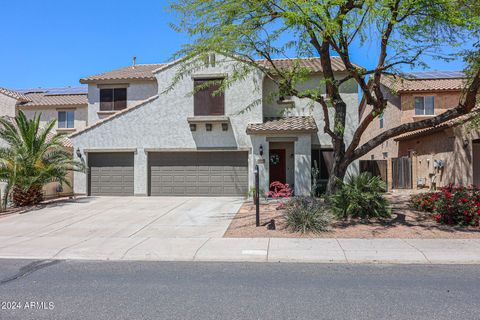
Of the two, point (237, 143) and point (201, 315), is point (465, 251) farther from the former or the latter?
point (237, 143)

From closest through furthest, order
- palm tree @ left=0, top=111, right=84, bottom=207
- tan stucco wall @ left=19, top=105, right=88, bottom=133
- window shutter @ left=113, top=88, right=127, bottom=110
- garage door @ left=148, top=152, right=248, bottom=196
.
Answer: palm tree @ left=0, top=111, right=84, bottom=207 → garage door @ left=148, top=152, right=248, bottom=196 → window shutter @ left=113, top=88, right=127, bottom=110 → tan stucco wall @ left=19, top=105, right=88, bottom=133

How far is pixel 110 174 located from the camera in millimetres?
18672

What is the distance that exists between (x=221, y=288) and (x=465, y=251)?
544cm

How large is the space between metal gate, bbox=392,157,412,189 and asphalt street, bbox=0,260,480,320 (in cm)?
1556

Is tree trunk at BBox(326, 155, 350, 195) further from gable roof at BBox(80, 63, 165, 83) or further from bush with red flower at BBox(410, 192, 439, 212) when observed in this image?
gable roof at BBox(80, 63, 165, 83)

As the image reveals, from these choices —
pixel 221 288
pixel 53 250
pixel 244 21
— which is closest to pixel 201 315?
pixel 221 288

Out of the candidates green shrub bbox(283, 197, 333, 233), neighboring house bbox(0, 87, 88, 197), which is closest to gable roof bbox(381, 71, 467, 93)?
green shrub bbox(283, 197, 333, 233)

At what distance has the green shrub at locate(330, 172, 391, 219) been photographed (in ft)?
36.2

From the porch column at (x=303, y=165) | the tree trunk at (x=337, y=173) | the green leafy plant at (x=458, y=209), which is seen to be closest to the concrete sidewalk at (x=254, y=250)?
the green leafy plant at (x=458, y=209)

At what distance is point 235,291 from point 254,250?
2.58m

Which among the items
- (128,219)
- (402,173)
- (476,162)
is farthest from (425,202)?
(402,173)

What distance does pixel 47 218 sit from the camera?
42.0 feet

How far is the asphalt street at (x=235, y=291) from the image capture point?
4.68m

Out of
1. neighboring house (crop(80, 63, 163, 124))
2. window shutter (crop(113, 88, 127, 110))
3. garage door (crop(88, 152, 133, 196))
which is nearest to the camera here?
garage door (crop(88, 152, 133, 196))
